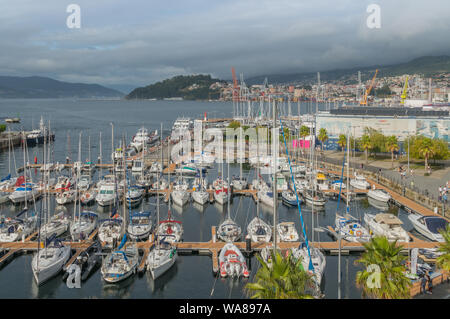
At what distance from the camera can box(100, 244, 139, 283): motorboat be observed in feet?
83.0

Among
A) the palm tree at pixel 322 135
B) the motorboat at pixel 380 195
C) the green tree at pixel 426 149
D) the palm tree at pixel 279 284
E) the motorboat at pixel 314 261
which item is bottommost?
the motorboat at pixel 314 261

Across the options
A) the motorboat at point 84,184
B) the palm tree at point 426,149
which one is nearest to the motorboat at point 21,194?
the motorboat at point 84,184

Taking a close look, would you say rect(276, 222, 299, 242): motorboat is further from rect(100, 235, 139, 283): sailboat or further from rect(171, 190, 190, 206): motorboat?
rect(171, 190, 190, 206): motorboat

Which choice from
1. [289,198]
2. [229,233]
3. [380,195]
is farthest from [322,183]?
[229,233]

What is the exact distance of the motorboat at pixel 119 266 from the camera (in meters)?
25.3

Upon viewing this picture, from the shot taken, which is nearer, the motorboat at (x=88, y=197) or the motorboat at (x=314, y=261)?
the motorboat at (x=314, y=261)

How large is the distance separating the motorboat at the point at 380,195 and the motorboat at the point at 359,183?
7.70 ft

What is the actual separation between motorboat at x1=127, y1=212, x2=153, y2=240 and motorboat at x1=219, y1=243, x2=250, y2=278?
7.79 metres

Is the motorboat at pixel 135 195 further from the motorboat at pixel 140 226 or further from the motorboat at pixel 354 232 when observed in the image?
the motorboat at pixel 354 232

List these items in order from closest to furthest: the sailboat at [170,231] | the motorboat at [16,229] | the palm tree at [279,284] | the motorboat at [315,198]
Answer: the palm tree at [279,284] < the sailboat at [170,231] < the motorboat at [16,229] < the motorboat at [315,198]

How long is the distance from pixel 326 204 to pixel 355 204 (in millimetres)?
2987
